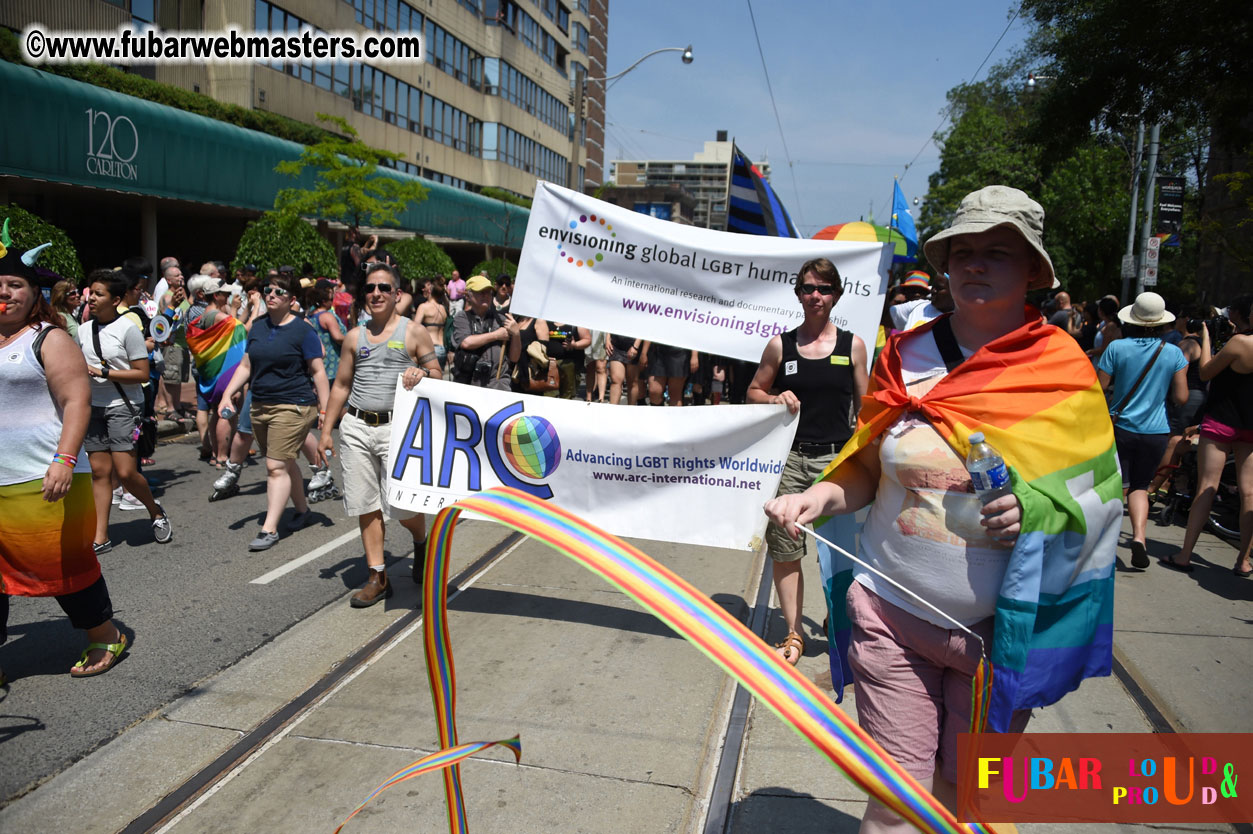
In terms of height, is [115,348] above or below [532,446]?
above

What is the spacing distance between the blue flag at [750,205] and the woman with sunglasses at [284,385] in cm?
403

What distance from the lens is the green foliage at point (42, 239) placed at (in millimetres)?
12539

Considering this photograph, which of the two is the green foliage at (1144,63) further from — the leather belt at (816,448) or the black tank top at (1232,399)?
the leather belt at (816,448)

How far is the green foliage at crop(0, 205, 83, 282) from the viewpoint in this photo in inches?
494

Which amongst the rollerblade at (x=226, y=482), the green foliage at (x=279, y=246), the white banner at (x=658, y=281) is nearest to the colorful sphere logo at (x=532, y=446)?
the white banner at (x=658, y=281)

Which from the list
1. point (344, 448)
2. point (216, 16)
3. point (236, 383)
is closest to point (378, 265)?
point (344, 448)

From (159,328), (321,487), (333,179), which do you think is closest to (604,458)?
(321,487)

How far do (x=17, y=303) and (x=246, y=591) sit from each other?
2.27 metres

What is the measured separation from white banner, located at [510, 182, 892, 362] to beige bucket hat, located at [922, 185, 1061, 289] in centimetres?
375

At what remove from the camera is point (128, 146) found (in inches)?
889

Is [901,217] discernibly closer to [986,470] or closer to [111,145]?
[986,470]

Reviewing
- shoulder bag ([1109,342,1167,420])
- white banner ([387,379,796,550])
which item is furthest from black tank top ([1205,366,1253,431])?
white banner ([387,379,796,550])

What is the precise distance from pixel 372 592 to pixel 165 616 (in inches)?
45.0

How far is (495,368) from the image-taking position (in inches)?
388
